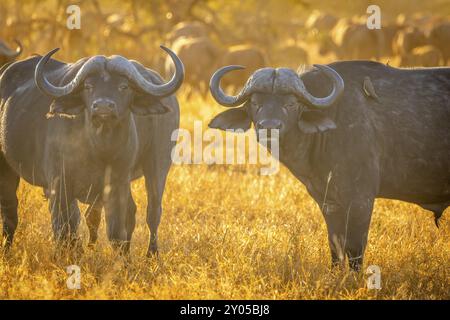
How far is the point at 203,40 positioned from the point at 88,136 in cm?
1412

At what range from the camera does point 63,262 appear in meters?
5.55

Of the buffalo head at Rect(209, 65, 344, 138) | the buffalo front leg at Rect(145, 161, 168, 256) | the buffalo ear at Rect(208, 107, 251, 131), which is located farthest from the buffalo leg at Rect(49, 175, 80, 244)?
the buffalo head at Rect(209, 65, 344, 138)

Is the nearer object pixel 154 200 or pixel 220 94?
pixel 220 94

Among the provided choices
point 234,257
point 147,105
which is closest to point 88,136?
point 147,105

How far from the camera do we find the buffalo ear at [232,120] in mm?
5520

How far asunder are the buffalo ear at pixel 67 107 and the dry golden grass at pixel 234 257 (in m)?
1.01

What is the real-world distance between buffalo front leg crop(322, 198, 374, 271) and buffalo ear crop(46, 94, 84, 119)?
1.88 m

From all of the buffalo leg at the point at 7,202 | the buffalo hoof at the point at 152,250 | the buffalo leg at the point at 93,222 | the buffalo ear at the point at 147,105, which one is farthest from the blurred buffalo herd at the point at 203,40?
the buffalo ear at the point at 147,105

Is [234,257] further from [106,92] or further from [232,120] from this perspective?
[106,92]

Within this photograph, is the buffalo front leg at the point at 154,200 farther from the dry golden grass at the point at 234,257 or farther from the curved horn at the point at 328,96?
the curved horn at the point at 328,96

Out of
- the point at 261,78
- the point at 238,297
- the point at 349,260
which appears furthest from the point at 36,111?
the point at 349,260

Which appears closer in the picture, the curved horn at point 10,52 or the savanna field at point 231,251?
the savanna field at point 231,251

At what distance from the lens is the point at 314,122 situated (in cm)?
529
